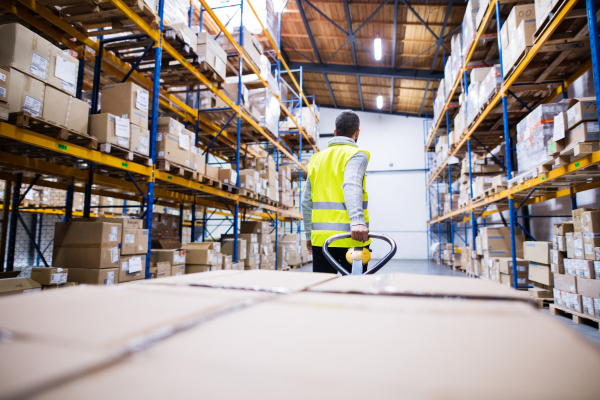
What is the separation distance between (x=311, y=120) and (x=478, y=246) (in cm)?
853

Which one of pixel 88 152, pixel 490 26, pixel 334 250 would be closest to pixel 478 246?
pixel 490 26

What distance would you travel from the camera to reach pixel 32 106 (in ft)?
9.95

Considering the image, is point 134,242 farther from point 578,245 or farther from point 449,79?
point 449,79

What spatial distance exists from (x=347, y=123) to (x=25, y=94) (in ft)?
9.22

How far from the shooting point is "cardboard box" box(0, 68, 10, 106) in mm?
2775

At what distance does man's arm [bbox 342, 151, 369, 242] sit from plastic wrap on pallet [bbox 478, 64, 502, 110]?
15.2ft

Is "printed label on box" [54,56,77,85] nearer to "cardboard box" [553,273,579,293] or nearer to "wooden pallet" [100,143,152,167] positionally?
"wooden pallet" [100,143,152,167]

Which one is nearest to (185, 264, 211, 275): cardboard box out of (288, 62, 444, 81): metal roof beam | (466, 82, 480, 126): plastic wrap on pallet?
(466, 82, 480, 126): plastic wrap on pallet

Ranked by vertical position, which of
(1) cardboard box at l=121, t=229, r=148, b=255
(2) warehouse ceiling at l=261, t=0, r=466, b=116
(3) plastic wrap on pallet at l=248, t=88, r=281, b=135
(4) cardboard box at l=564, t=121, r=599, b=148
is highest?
(2) warehouse ceiling at l=261, t=0, r=466, b=116

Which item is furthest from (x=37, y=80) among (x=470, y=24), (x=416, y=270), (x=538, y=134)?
(x=416, y=270)

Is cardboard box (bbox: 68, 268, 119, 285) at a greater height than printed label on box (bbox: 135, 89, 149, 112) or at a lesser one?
lesser

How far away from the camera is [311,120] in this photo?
46.4 ft

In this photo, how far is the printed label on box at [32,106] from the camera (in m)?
2.98

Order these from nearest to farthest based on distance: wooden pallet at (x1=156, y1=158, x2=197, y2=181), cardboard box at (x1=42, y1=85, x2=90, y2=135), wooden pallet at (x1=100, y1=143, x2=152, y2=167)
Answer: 1. cardboard box at (x1=42, y1=85, x2=90, y2=135)
2. wooden pallet at (x1=100, y1=143, x2=152, y2=167)
3. wooden pallet at (x1=156, y1=158, x2=197, y2=181)
